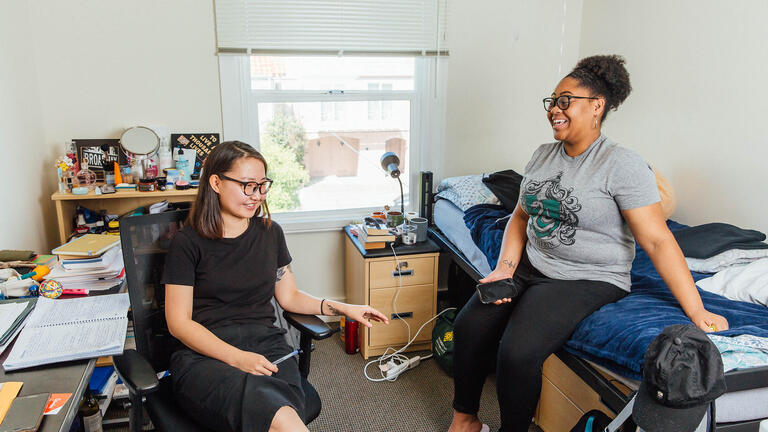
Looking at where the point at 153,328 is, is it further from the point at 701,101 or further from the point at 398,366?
the point at 701,101

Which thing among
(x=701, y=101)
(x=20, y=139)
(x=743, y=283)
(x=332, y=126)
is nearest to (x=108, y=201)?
(x=20, y=139)

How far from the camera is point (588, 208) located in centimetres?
164

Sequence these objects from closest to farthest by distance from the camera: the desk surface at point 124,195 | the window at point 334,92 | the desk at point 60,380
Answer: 1. the desk at point 60,380
2. the desk surface at point 124,195
3. the window at point 334,92

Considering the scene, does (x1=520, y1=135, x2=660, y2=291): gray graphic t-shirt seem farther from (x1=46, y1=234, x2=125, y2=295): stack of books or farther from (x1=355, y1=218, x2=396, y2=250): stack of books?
(x1=46, y1=234, x2=125, y2=295): stack of books

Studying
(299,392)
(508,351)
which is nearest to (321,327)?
(299,392)

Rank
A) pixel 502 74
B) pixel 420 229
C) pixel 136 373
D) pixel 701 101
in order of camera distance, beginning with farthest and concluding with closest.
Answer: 1. pixel 502 74
2. pixel 420 229
3. pixel 701 101
4. pixel 136 373

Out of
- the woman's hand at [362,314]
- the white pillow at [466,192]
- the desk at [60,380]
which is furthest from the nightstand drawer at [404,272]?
the desk at [60,380]

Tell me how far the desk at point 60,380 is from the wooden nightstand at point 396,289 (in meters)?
1.48

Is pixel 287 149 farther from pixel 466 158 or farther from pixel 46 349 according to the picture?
pixel 46 349

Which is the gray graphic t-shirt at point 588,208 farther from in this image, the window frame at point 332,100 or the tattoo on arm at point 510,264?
the window frame at point 332,100

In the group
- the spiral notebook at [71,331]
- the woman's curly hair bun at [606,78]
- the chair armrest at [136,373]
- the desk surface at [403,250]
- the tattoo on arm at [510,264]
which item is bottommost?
the desk surface at [403,250]

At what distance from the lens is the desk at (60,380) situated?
100cm

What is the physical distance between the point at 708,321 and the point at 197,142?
2380mm

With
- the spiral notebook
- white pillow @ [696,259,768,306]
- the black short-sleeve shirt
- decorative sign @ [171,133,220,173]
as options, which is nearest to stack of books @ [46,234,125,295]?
the spiral notebook
